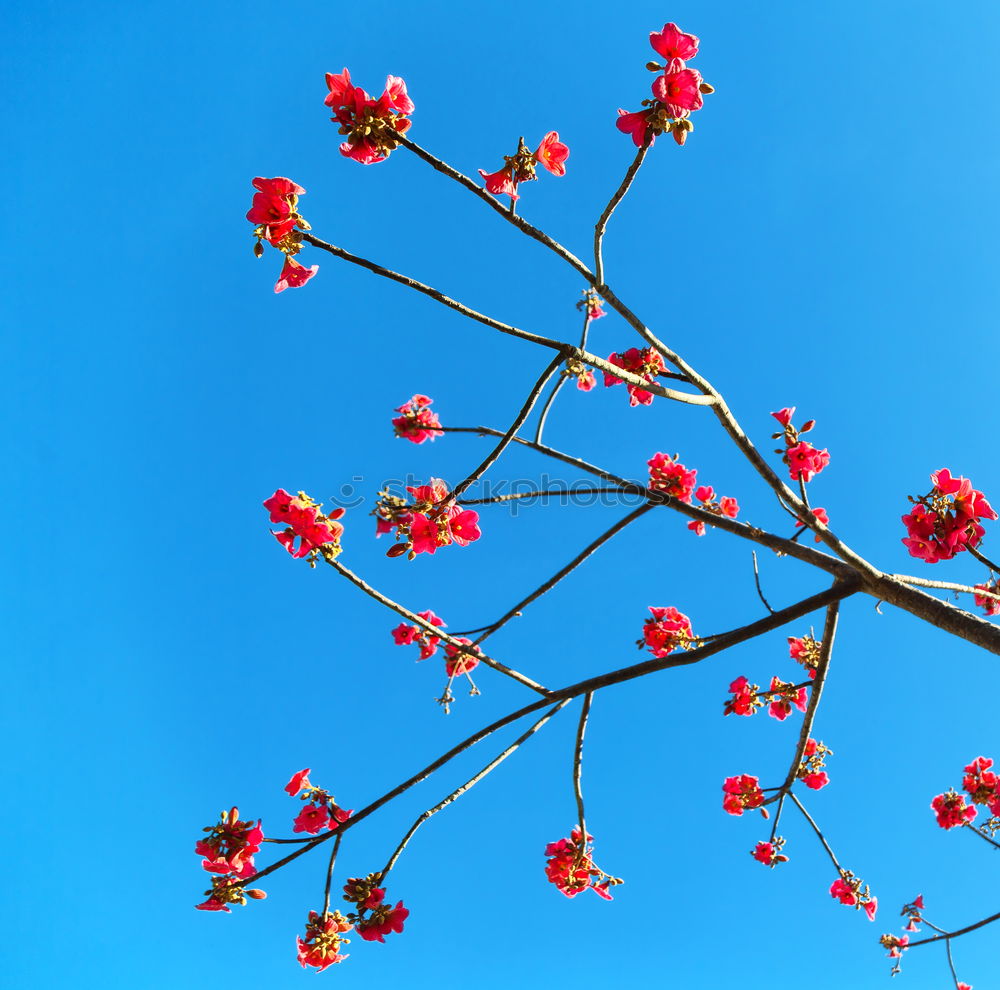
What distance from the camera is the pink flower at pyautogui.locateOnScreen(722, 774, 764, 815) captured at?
4902 millimetres

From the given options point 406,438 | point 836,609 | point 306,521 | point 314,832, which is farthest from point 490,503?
point 836,609

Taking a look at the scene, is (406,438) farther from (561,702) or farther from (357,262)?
(561,702)

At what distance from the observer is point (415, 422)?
345 cm

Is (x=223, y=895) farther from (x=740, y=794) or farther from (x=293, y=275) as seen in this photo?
(x=740, y=794)

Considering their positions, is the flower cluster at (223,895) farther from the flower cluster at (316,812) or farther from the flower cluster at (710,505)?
the flower cluster at (710,505)

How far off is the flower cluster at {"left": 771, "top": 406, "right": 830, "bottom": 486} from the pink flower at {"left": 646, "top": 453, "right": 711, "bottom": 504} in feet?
2.26

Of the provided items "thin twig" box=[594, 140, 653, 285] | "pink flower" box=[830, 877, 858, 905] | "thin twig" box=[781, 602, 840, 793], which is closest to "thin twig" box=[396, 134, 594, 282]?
"thin twig" box=[594, 140, 653, 285]

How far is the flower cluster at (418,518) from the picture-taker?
3.00m

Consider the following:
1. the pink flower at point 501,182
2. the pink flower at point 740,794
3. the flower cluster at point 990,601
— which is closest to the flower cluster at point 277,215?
the pink flower at point 501,182

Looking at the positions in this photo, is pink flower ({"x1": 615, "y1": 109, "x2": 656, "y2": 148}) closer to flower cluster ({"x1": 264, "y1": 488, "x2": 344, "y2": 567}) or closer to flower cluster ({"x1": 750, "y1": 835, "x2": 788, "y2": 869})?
flower cluster ({"x1": 264, "y1": 488, "x2": 344, "y2": 567})

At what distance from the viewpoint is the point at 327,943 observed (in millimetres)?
3160

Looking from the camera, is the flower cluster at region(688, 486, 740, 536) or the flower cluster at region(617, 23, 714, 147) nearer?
the flower cluster at region(617, 23, 714, 147)

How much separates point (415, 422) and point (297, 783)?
6.74ft

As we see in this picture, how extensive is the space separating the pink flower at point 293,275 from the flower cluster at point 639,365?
1686 mm
